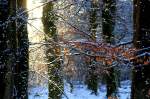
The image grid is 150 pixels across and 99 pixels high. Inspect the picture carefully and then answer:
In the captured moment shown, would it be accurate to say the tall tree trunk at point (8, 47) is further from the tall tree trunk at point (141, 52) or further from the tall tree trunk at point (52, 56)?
the tall tree trunk at point (52, 56)

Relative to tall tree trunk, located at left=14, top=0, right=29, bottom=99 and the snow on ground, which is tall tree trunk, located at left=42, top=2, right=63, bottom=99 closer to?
the snow on ground

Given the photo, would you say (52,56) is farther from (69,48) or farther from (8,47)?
(8,47)

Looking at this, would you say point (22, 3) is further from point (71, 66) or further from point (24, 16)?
point (71, 66)

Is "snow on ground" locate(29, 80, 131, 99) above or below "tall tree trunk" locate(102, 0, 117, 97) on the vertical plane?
below

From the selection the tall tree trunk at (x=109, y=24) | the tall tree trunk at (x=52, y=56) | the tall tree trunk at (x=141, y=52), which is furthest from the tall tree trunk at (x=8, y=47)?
the tall tree trunk at (x=109, y=24)

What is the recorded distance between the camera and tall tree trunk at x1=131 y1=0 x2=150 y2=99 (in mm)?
9852

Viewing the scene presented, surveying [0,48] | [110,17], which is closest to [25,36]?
[0,48]

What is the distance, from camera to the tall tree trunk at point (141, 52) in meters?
9.85

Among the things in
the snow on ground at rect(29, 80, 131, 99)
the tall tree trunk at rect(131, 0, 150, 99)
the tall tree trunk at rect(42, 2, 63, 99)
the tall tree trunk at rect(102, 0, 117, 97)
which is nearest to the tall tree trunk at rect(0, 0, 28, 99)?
the tall tree trunk at rect(131, 0, 150, 99)

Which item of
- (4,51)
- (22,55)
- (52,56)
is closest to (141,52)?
(4,51)

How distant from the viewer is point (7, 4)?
38.8 ft

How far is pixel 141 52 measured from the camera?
9969 millimetres

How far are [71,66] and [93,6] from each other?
3.16m

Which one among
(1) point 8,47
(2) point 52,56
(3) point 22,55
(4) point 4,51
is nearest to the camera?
(4) point 4,51
